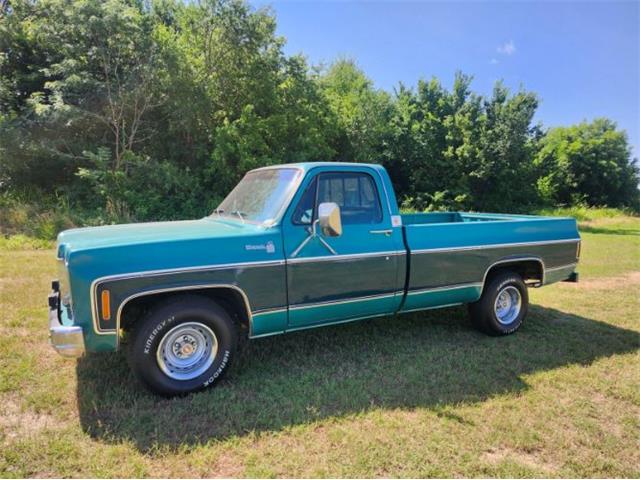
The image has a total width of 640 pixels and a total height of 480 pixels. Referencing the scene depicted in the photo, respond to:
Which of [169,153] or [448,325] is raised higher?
[169,153]

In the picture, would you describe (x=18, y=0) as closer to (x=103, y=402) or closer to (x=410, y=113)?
(x=103, y=402)

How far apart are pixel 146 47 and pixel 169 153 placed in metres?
3.99

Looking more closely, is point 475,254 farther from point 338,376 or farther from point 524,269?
point 338,376

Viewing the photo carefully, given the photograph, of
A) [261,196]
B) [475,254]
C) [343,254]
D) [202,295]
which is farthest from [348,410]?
[475,254]

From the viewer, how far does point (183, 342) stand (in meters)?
3.74

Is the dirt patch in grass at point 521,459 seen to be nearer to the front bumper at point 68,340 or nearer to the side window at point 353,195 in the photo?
the side window at point 353,195

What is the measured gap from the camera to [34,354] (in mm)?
4484

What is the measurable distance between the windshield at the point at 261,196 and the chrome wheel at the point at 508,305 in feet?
10.6

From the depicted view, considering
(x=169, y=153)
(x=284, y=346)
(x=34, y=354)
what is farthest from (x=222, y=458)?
(x=169, y=153)

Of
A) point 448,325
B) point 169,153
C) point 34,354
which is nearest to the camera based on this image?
point 34,354

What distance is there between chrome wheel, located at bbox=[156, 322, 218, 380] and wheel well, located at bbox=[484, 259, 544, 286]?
345 cm

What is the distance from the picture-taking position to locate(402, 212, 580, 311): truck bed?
15.6ft

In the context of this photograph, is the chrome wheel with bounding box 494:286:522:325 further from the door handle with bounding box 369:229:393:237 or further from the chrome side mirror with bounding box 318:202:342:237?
the chrome side mirror with bounding box 318:202:342:237

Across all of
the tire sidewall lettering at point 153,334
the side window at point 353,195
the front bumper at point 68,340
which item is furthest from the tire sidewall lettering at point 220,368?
the side window at point 353,195
